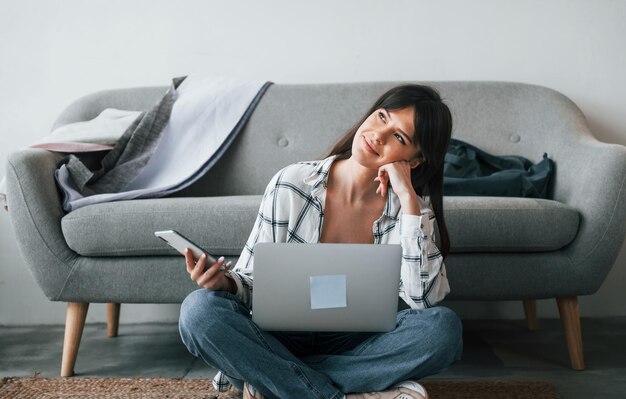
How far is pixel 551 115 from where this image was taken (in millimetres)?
2588

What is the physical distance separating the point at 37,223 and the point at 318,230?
933 millimetres

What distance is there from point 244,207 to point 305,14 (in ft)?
3.69

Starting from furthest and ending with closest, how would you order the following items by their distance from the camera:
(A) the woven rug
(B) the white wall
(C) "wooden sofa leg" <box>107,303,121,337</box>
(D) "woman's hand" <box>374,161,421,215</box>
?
(B) the white wall, (C) "wooden sofa leg" <box>107,303,121,337</box>, (A) the woven rug, (D) "woman's hand" <box>374,161,421,215</box>

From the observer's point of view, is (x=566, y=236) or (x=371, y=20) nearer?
(x=566, y=236)

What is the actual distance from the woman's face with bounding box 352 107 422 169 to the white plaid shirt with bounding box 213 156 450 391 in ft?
0.31

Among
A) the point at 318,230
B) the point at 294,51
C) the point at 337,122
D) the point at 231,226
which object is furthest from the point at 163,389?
the point at 294,51

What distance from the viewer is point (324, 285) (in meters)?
1.39

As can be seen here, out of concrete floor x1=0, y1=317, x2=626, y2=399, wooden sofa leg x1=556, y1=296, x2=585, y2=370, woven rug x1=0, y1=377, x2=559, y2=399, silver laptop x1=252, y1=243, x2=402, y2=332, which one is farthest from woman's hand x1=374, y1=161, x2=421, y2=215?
wooden sofa leg x1=556, y1=296, x2=585, y2=370

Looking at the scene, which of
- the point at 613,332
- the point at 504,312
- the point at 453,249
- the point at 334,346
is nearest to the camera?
the point at 334,346

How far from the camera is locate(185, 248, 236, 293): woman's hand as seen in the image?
4.53 ft

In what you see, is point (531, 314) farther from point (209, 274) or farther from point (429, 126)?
point (209, 274)

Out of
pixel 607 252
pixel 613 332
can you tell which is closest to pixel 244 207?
pixel 607 252

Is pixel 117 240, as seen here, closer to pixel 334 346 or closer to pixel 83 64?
pixel 334 346

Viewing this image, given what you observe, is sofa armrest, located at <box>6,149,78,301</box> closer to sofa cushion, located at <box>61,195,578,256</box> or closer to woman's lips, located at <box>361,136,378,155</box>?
sofa cushion, located at <box>61,195,578,256</box>
